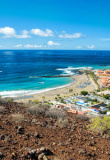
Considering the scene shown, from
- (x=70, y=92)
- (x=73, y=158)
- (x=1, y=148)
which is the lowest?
(x=70, y=92)

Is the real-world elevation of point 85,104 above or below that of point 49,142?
below

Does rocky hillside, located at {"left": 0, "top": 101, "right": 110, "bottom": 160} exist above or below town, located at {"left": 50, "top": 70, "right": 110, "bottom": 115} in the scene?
above

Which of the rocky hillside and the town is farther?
the town

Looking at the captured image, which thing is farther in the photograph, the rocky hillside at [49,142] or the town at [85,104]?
the town at [85,104]

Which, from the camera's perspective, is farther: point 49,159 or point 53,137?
point 53,137

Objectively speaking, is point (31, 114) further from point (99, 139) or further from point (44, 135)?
point (99, 139)

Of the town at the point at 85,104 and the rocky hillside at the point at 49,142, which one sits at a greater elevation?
the rocky hillside at the point at 49,142

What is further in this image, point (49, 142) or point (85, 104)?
point (85, 104)

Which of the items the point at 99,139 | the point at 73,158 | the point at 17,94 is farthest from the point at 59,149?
the point at 17,94
